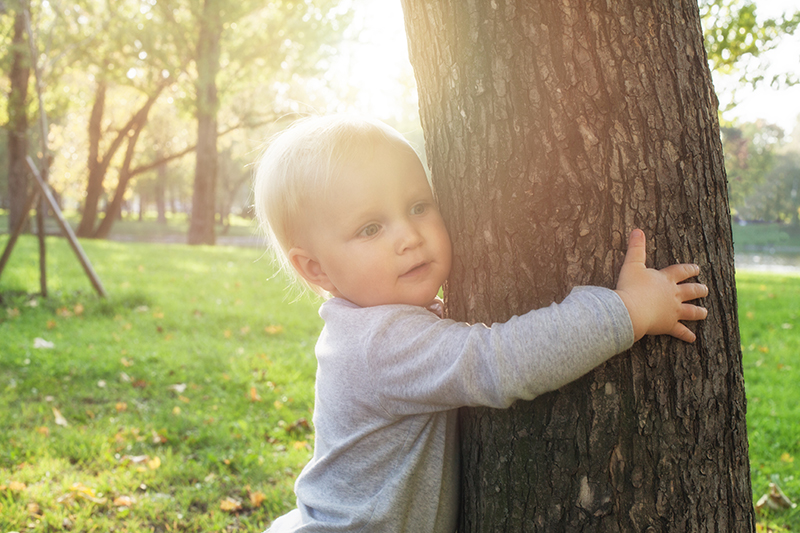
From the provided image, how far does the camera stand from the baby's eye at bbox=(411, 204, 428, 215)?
1729 millimetres

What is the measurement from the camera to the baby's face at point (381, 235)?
1.63 m

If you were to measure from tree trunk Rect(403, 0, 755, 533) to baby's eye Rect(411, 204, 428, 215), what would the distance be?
0.96 ft

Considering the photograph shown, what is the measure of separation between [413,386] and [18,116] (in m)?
19.8

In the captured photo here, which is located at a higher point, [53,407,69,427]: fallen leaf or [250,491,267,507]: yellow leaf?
[53,407,69,427]: fallen leaf

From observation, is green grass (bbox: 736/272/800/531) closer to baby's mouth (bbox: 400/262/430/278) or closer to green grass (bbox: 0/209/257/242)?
baby's mouth (bbox: 400/262/430/278)

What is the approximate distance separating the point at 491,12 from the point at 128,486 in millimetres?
3044

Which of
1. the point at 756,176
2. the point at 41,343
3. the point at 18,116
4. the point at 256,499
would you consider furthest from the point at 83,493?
the point at 18,116

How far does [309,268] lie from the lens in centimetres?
182

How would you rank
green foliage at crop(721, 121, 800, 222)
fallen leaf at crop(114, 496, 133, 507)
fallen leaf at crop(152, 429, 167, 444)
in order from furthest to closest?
green foliage at crop(721, 121, 800, 222) < fallen leaf at crop(152, 429, 167, 444) < fallen leaf at crop(114, 496, 133, 507)

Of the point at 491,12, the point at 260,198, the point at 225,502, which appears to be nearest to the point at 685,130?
the point at 491,12

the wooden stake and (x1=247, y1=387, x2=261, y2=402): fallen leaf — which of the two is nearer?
(x1=247, y1=387, x2=261, y2=402): fallen leaf

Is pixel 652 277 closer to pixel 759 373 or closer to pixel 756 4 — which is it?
pixel 759 373

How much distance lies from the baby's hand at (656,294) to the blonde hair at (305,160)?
2.59ft

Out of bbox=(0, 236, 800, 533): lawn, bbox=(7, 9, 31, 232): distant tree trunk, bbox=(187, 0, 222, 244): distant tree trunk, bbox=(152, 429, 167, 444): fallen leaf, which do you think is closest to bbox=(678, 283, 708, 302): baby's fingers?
bbox=(0, 236, 800, 533): lawn
